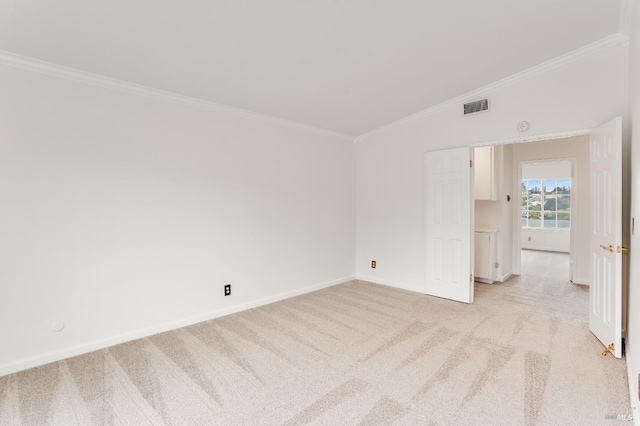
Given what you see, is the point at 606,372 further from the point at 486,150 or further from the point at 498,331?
the point at 486,150

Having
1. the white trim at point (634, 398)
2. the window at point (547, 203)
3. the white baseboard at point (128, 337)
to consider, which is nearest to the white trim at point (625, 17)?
the white trim at point (634, 398)

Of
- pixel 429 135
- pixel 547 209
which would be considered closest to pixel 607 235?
pixel 429 135

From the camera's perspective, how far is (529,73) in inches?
132

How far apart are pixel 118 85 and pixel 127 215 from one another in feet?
3.87

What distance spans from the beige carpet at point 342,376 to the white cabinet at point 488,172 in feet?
6.49

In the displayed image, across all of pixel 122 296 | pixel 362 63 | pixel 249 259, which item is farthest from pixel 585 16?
pixel 122 296

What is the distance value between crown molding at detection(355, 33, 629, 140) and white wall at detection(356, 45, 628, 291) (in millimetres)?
27

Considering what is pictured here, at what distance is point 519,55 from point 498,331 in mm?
→ 2709

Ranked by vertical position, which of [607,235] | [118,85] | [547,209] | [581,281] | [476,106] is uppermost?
[476,106]

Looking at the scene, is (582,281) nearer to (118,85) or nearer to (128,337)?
(128,337)

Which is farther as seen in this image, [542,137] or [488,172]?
[488,172]

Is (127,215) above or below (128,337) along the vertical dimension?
above

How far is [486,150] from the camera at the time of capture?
483 centimetres

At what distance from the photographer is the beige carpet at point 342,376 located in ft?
6.19
